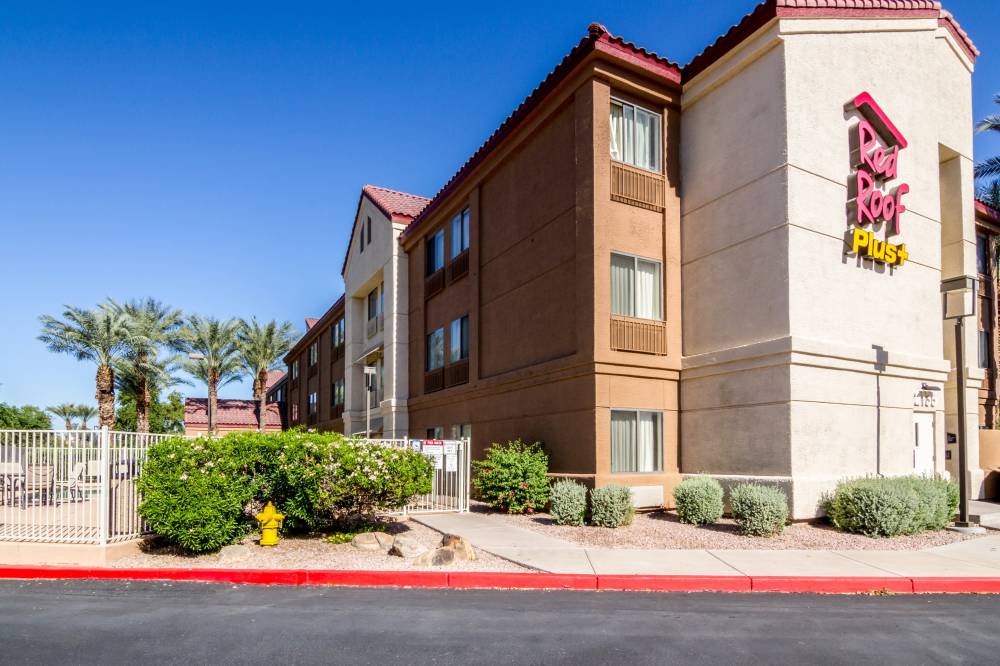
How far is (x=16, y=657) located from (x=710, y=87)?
1646cm

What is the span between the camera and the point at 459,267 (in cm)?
2386

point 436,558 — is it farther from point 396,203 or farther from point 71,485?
point 396,203

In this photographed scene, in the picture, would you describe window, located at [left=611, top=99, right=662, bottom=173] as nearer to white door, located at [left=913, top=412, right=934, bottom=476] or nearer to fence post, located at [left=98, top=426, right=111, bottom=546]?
white door, located at [left=913, top=412, right=934, bottom=476]

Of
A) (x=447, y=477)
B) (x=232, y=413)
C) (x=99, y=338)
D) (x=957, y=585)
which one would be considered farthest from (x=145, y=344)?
(x=957, y=585)

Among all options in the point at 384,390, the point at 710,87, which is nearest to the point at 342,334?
the point at 384,390

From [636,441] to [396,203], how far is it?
17042 mm

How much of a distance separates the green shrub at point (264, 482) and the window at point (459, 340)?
10.1 metres

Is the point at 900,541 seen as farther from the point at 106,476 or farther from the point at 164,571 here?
the point at 106,476

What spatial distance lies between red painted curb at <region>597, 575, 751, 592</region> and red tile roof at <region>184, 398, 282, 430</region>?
51685 mm

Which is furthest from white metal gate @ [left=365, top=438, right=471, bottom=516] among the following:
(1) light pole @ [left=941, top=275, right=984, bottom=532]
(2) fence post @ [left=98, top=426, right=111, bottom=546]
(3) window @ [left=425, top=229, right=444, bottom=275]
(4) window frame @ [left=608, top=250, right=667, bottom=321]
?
(1) light pole @ [left=941, top=275, right=984, bottom=532]

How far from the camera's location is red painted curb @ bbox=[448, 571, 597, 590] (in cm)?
986

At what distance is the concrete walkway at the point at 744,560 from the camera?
10469 millimetres

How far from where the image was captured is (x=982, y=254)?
25.2 meters

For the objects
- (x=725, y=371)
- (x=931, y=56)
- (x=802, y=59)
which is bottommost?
(x=725, y=371)
